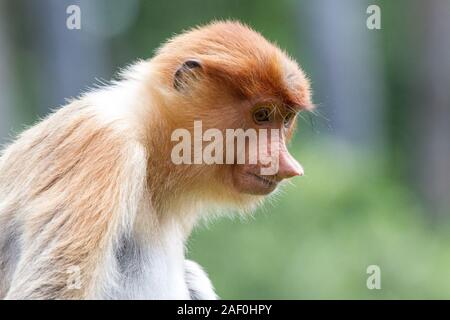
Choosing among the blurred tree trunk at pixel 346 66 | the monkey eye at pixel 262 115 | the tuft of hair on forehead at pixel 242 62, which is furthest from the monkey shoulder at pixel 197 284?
the blurred tree trunk at pixel 346 66

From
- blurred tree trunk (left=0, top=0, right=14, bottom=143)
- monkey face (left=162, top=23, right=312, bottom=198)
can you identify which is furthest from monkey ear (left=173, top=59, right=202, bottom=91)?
blurred tree trunk (left=0, top=0, right=14, bottom=143)

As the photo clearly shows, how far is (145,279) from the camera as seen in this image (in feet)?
17.8

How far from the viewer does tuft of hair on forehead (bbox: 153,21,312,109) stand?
541 cm

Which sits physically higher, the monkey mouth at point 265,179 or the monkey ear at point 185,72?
the monkey ear at point 185,72

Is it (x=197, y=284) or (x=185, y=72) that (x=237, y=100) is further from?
(x=197, y=284)

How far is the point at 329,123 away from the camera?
669cm

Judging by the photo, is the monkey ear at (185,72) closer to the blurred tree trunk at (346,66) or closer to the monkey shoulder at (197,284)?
the monkey shoulder at (197,284)

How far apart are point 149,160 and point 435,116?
13334 mm

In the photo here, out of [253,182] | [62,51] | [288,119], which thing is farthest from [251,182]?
[62,51]

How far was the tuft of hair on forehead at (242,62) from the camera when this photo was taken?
5.41 m

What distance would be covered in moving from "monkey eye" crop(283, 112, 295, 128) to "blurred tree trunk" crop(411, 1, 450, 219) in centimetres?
1142

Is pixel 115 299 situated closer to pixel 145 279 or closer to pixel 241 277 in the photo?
pixel 145 279

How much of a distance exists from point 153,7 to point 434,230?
11286 mm

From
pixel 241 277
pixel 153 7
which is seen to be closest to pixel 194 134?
pixel 241 277
